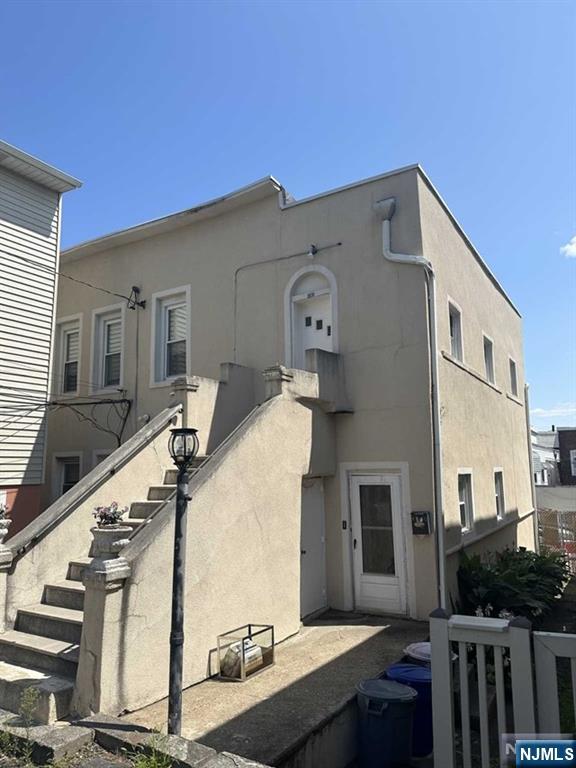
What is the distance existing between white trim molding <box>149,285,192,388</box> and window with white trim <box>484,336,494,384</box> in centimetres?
722

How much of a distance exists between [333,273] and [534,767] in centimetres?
761

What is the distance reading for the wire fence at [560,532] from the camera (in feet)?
54.8

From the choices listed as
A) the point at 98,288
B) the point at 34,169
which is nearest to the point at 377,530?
the point at 98,288

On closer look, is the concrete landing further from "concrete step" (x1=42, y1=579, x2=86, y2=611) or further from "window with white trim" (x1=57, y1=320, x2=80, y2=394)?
"window with white trim" (x1=57, y1=320, x2=80, y2=394)

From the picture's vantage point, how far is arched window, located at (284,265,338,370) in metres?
9.79

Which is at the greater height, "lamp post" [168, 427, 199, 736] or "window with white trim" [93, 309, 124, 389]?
"window with white trim" [93, 309, 124, 389]

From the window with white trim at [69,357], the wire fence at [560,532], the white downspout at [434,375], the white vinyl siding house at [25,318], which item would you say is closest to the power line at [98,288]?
the white vinyl siding house at [25,318]

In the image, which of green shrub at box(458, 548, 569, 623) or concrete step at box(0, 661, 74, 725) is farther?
green shrub at box(458, 548, 569, 623)

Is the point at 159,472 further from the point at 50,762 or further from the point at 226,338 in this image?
the point at 50,762

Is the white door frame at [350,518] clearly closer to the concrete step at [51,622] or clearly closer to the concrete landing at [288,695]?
the concrete landing at [288,695]

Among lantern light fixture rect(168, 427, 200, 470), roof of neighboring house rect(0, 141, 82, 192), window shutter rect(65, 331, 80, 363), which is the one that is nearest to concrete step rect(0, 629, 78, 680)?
lantern light fixture rect(168, 427, 200, 470)

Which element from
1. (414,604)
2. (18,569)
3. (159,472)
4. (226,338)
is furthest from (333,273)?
(18,569)

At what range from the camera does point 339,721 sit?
503 cm

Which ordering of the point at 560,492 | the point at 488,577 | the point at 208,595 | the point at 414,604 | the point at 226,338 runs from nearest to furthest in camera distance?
1. the point at 208,595
2. the point at 414,604
3. the point at 488,577
4. the point at 226,338
5. the point at 560,492
